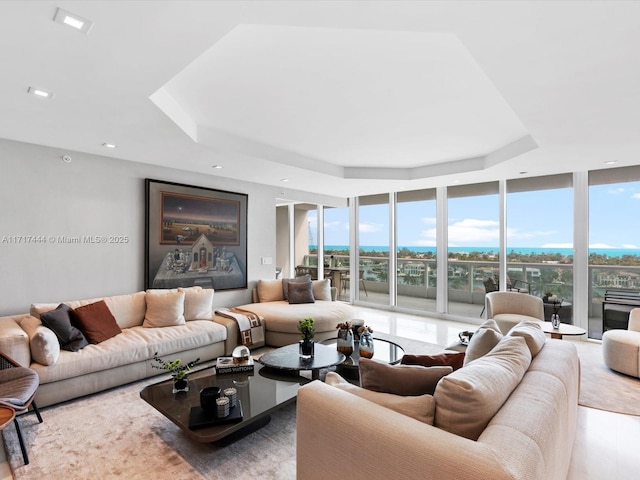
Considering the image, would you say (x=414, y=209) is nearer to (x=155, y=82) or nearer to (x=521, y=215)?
(x=521, y=215)

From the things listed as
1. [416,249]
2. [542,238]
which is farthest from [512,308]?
[416,249]

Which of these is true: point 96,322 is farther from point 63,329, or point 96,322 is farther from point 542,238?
point 542,238

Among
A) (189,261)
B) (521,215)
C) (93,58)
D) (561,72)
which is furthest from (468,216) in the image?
(93,58)

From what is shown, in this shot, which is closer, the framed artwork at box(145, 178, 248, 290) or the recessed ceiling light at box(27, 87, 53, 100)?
the recessed ceiling light at box(27, 87, 53, 100)

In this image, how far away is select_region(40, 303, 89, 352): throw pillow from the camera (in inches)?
120

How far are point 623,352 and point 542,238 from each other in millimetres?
2233

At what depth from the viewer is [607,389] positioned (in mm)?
3287

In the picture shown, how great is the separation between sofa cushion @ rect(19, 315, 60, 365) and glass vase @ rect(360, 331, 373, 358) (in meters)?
2.71

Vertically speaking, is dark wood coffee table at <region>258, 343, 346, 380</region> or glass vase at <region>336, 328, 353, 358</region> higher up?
glass vase at <region>336, 328, 353, 358</region>

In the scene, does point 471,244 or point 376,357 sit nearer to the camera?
point 376,357

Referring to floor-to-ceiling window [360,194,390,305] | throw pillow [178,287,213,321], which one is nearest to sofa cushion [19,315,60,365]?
throw pillow [178,287,213,321]

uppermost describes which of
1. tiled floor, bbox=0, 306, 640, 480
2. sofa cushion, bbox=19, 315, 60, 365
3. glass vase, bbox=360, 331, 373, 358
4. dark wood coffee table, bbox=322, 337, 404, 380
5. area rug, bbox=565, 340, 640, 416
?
sofa cushion, bbox=19, 315, 60, 365

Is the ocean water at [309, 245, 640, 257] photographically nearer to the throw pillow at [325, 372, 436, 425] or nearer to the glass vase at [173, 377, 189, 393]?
the throw pillow at [325, 372, 436, 425]

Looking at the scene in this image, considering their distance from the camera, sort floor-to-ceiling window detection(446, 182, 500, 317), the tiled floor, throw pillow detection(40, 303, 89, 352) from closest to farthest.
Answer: the tiled floor < throw pillow detection(40, 303, 89, 352) < floor-to-ceiling window detection(446, 182, 500, 317)
